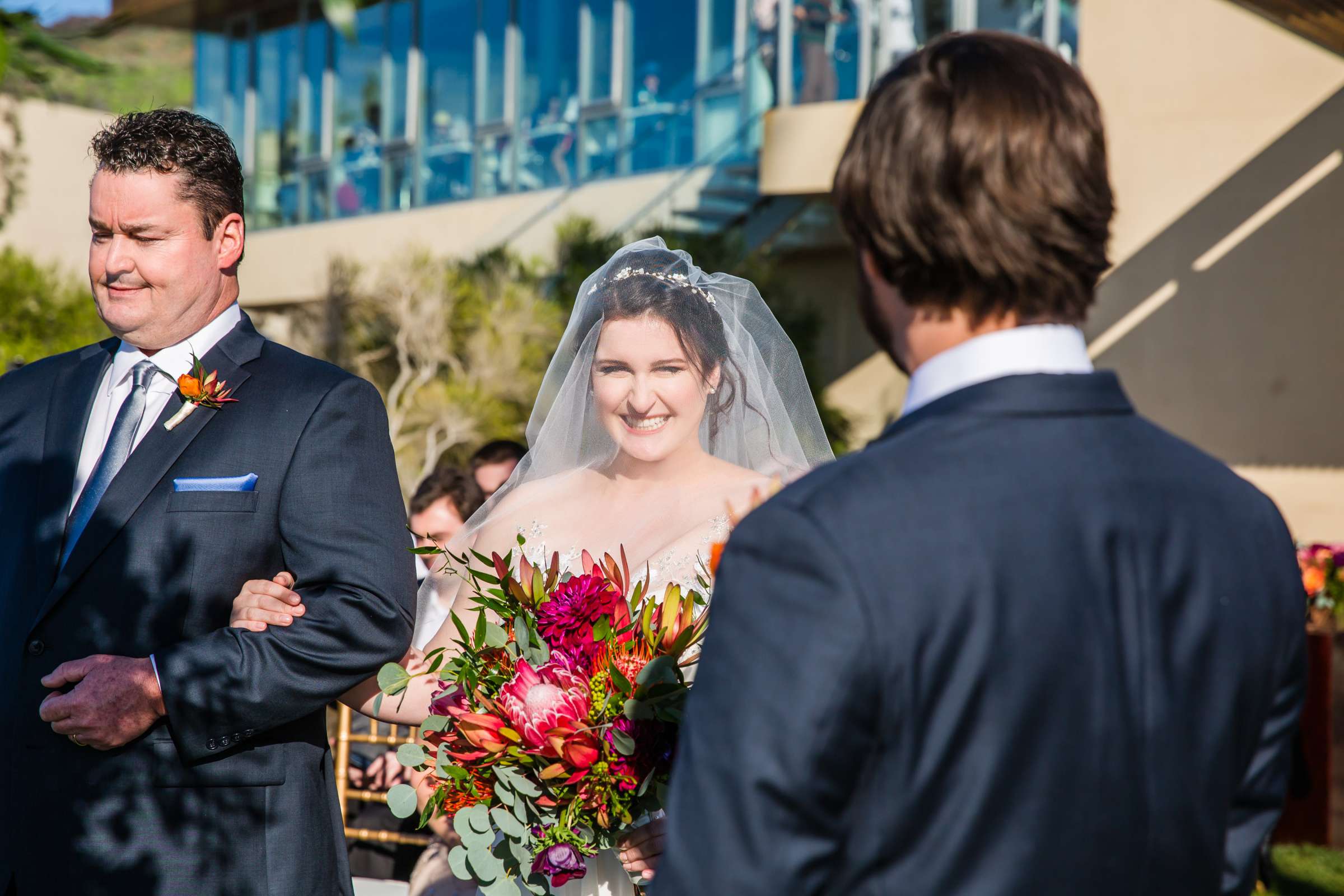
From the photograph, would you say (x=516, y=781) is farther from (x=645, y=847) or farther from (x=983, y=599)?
(x=983, y=599)

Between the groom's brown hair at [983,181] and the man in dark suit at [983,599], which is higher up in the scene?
the groom's brown hair at [983,181]

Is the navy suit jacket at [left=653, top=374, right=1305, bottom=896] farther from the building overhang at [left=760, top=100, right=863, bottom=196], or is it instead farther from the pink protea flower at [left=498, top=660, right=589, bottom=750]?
the building overhang at [left=760, top=100, right=863, bottom=196]

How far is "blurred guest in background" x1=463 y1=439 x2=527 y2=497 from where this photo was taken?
19.7 ft

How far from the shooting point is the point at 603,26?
16.6m

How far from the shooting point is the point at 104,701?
7.53ft

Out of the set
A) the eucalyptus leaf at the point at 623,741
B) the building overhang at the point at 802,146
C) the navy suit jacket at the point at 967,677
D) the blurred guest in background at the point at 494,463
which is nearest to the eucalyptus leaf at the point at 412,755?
the eucalyptus leaf at the point at 623,741

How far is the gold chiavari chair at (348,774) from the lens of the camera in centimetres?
485

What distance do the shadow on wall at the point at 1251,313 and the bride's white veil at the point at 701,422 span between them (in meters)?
8.90

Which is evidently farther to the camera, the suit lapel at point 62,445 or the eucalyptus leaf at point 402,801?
the suit lapel at point 62,445

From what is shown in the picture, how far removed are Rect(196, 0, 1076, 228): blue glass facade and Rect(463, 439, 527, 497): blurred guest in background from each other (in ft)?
24.5

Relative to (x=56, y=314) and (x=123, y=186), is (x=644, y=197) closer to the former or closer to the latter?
(x=56, y=314)

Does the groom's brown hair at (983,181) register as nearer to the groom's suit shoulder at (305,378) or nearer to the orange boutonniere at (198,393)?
the groom's suit shoulder at (305,378)

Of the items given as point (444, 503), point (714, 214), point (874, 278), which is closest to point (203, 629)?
point (874, 278)

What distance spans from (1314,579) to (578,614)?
245 inches
